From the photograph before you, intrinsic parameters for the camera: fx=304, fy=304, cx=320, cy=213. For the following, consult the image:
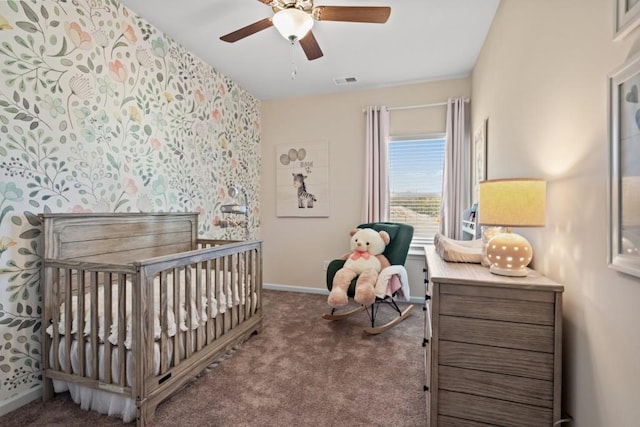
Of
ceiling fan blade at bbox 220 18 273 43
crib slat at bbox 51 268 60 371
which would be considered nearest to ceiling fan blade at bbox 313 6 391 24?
ceiling fan blade at bbox 220 18 273 43

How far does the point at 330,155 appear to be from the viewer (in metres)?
3.83

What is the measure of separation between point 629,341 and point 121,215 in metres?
2.66

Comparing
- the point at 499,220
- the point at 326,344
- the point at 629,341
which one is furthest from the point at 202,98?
the point at 629,341

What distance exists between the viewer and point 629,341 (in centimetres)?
85

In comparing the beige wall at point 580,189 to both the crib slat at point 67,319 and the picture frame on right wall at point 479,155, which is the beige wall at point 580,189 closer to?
the picture frame on right wall at point 479,155

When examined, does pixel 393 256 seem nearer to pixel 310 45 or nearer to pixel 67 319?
pixel 310 45

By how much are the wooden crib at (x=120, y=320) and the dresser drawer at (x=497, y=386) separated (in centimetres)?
142

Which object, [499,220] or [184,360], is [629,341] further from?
[184,360]

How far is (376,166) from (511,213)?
2.38 m

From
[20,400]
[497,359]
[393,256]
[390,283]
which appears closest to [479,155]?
[393,256]

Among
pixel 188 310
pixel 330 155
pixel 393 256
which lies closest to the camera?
pixel 188 310

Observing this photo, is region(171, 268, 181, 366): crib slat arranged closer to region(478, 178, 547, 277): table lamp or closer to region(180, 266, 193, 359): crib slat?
region(180, 266, 193, 359): crib slat

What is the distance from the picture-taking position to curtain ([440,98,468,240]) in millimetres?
3293

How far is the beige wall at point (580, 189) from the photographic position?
903 mm
